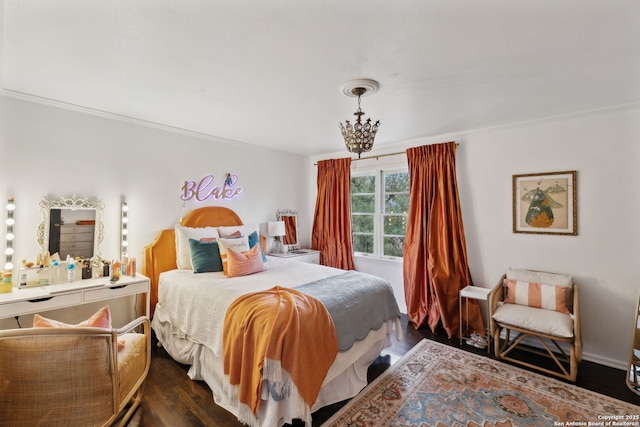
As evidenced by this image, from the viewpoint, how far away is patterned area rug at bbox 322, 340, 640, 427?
2.00 m

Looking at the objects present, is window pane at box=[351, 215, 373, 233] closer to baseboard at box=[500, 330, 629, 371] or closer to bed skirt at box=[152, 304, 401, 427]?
bed skirt at box=[152, 304, 401, 427]

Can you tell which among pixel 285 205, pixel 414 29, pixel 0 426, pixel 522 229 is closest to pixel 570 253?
pixel 522 229

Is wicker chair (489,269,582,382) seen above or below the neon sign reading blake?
below

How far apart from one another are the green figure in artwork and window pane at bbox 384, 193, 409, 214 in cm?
141

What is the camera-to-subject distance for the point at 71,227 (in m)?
2.76

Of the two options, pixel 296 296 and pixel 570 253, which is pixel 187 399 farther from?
pixel 570 253

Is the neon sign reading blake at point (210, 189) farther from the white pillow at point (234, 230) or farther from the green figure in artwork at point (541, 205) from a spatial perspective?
the green figure in artwork at point (541, 205)

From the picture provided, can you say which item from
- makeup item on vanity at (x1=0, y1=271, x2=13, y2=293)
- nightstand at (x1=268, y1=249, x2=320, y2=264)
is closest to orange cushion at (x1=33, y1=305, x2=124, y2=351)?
makeup item on vanity at (x1=0, y1=271, x2=13, y2=293)

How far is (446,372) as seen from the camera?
2.59m

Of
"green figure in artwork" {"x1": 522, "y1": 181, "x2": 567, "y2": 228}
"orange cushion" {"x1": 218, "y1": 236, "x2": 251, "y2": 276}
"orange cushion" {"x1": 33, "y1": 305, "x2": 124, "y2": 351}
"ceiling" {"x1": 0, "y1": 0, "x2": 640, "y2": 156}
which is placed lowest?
"orange cushion" {"x1": 33, "y1": 305, "x2": 124, "y2": 351}

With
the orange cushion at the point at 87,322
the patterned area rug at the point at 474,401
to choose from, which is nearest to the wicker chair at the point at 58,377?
the orange cushion at the point at 87,322

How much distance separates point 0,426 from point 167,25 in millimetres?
2145

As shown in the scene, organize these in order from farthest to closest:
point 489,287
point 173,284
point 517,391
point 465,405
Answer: point 489,287
point 173,284
point 517,391
point 465,405

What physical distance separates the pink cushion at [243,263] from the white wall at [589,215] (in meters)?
2.69
